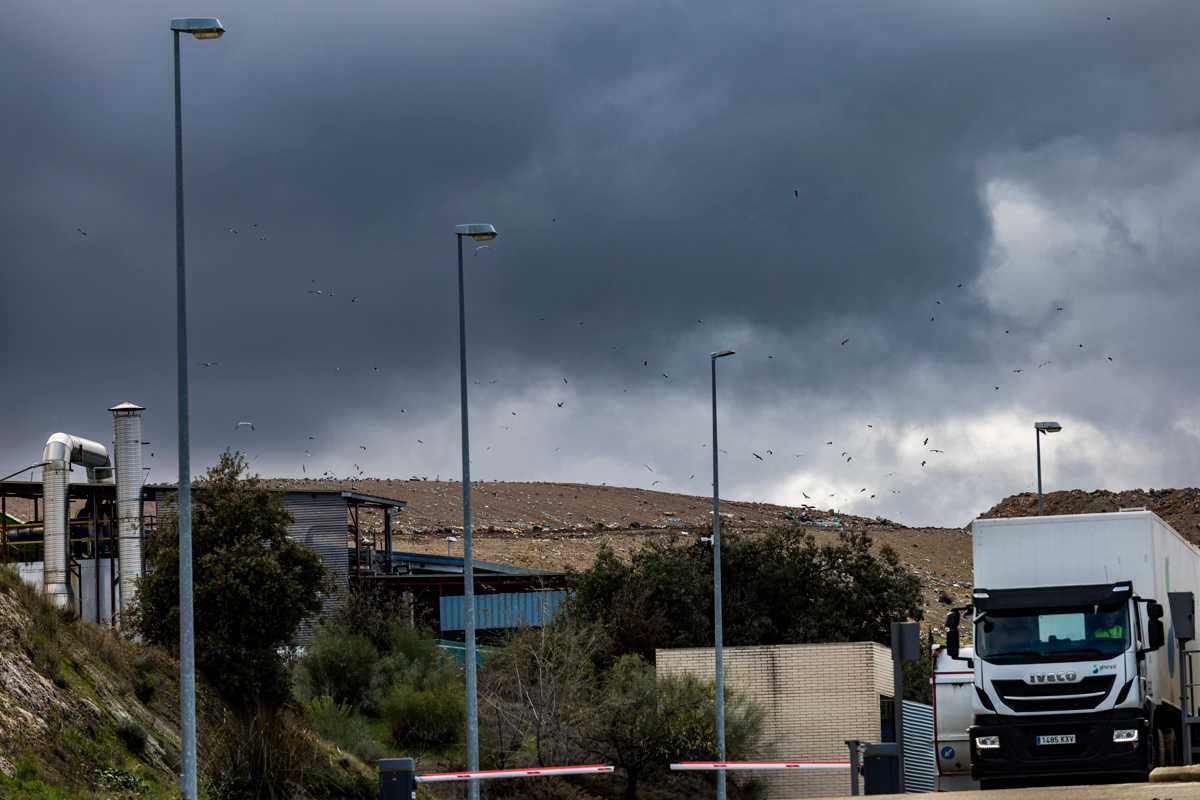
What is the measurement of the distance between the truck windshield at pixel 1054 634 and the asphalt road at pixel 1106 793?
205 inches

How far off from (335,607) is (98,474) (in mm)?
10759

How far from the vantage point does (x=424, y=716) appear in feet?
162

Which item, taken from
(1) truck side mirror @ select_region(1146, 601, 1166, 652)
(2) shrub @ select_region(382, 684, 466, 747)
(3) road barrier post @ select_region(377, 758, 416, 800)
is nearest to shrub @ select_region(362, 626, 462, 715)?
(2) shrub @ select_region(382, 684, 466, 747)

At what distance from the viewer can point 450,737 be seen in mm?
50094

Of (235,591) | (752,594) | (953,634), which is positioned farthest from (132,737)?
(752,594)

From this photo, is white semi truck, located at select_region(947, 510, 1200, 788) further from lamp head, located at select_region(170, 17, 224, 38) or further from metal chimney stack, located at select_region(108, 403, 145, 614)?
metal chimney stack, located at select_region(108, 403, 145, 614)

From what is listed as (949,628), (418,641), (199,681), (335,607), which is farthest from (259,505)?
(949,628)

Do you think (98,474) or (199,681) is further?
(98,474)

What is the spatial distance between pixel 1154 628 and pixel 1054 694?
1.62 meters

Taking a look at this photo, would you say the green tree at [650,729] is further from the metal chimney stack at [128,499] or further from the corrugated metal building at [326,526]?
the corrugated metal building at [326,526]

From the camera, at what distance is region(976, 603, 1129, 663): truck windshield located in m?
23.6

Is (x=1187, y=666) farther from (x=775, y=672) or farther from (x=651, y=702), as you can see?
(x=775, y=672)

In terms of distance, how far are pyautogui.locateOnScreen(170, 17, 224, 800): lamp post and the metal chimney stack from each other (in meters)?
26.2

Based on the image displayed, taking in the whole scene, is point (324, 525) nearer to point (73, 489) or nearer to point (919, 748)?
point (73, 489)
